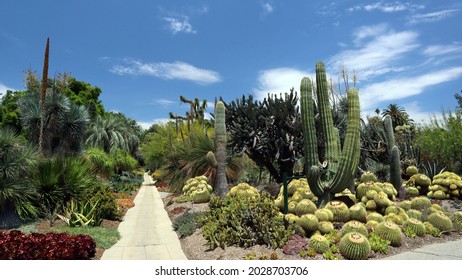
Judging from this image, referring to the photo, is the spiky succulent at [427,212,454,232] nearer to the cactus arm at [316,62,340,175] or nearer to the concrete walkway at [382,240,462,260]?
the concrete walkway at [382,240,462,260]

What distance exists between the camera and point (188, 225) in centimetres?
907

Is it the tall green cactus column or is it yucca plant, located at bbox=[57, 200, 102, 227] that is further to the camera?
the tall green cactus column

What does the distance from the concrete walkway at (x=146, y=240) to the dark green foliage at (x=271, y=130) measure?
4.79m

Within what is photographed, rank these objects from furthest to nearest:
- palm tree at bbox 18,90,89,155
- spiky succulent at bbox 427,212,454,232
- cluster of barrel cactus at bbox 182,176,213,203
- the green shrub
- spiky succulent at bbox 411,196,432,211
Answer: palm tree at bbox 18,90,89,155 → cluster of barrel cactus at bbox 182,176,213,203 → spiky succulent at bbox 411,196,432,211 → spiky succulent at bbox 427,212,454,232 → the green shrub

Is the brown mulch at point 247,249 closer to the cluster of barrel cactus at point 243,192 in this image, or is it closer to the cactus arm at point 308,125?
the cluster of barrel cactus at point 243,192

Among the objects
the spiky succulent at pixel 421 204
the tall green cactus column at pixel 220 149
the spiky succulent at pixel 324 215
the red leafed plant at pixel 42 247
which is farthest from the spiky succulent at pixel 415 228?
the tall green cactus column at pixel 220 149

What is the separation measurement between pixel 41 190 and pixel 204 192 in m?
5.53

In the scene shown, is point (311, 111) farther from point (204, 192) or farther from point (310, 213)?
point (204, 192)

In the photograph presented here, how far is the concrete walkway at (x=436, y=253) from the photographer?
623cm

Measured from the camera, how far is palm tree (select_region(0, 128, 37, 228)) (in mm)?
9961

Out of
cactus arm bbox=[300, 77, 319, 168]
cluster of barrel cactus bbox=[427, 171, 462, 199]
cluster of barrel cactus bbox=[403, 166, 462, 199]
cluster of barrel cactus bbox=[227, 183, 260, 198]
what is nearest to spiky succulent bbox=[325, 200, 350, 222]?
cactus arm bbox=[300, 77, 319, 168]

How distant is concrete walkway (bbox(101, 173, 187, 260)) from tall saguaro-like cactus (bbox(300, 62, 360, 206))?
414 cm

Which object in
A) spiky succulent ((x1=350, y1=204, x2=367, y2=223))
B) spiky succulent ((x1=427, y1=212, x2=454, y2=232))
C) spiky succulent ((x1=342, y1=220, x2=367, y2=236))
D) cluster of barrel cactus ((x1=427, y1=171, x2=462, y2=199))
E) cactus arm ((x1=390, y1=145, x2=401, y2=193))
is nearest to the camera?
spiky succulent ((x1=342, y1=220, x2=367, y2=236))
